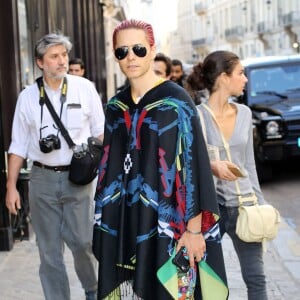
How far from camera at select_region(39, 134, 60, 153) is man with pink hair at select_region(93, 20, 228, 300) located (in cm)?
109

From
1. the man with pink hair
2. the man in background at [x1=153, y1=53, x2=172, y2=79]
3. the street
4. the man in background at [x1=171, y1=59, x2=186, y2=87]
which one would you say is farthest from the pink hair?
the man in background at [x1=171, y1=59, x2=186, y2=87]

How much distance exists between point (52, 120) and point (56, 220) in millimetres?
649

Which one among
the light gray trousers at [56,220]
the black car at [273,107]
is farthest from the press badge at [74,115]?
the black car at [273,107]

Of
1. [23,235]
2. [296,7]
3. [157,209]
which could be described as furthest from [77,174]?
[296,7]

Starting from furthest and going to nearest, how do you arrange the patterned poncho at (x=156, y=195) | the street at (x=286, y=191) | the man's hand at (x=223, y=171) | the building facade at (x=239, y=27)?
the building facade at (x=239, y=27)
the street at (x=286, y=191)
the man's hand at (x=223, y=171)
the patterned poncho at (x=156, y=195)

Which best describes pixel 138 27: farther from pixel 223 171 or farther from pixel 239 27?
pixel 239 27

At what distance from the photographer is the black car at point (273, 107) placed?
32.1 feet

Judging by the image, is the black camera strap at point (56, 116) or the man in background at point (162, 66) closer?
the black camera strap at point (56, 116)

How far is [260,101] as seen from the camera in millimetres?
10531

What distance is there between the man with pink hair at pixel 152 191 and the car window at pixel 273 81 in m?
7.73

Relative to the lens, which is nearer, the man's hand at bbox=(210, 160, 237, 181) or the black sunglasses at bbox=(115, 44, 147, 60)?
the black sunglasses at bbox=(115, 44, 147, 60)

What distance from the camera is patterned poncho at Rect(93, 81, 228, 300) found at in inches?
117

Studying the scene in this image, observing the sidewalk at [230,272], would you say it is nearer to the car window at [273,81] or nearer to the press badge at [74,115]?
A: the press badge at [74,115]

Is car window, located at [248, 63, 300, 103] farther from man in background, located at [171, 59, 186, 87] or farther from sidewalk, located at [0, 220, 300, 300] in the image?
sidewalk, located at [0, 220, 300, 300]
